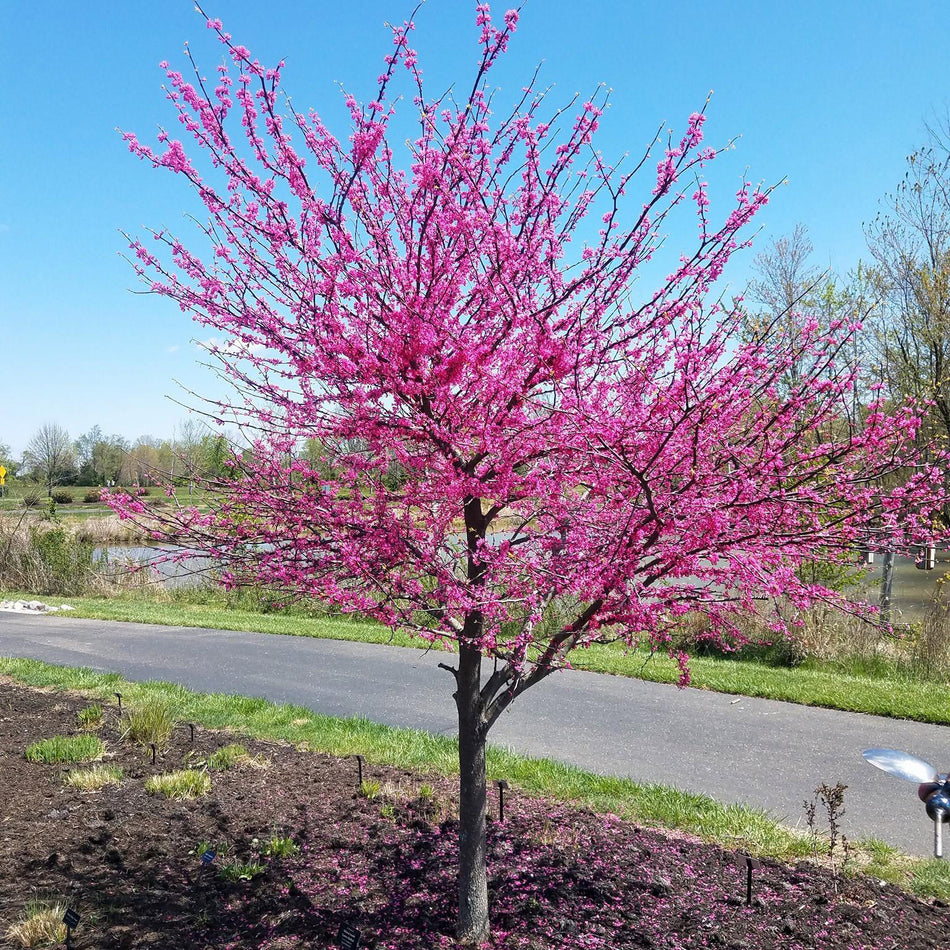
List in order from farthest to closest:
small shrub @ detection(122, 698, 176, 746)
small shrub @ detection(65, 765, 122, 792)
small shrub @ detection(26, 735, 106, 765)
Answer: small shrub @ detection(122, 698, 176, 746), small shrub @ detection(26, 735, 106, 765), small shrub @ detection(65, 765, 122, 792)

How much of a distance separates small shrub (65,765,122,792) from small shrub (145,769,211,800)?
28 centimetres

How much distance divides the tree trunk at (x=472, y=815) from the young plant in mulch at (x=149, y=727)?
3.58 meters

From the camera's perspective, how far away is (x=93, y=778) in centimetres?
526

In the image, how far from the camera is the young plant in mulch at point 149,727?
6156 millimetres

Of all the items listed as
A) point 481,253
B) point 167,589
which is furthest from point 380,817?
point 167,589

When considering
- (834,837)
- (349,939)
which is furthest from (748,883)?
(349,939)

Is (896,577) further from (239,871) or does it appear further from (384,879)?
(239,871)

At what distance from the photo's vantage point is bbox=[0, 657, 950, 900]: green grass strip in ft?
→ 14.4

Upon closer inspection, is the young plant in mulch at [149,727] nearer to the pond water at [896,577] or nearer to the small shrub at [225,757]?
the small shrub at [225,757]

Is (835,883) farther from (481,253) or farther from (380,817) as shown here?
(481,253)

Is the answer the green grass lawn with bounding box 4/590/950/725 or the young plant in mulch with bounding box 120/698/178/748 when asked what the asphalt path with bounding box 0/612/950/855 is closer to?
the green grass lawn with bounding box 4/590/950/725

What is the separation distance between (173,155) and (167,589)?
1631 cm

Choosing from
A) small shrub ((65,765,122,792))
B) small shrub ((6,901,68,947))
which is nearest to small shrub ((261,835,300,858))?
small shrub ((6,901,68,947))

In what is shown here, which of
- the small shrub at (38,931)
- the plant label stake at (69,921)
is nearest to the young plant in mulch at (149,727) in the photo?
the small shrub at (38,931)
